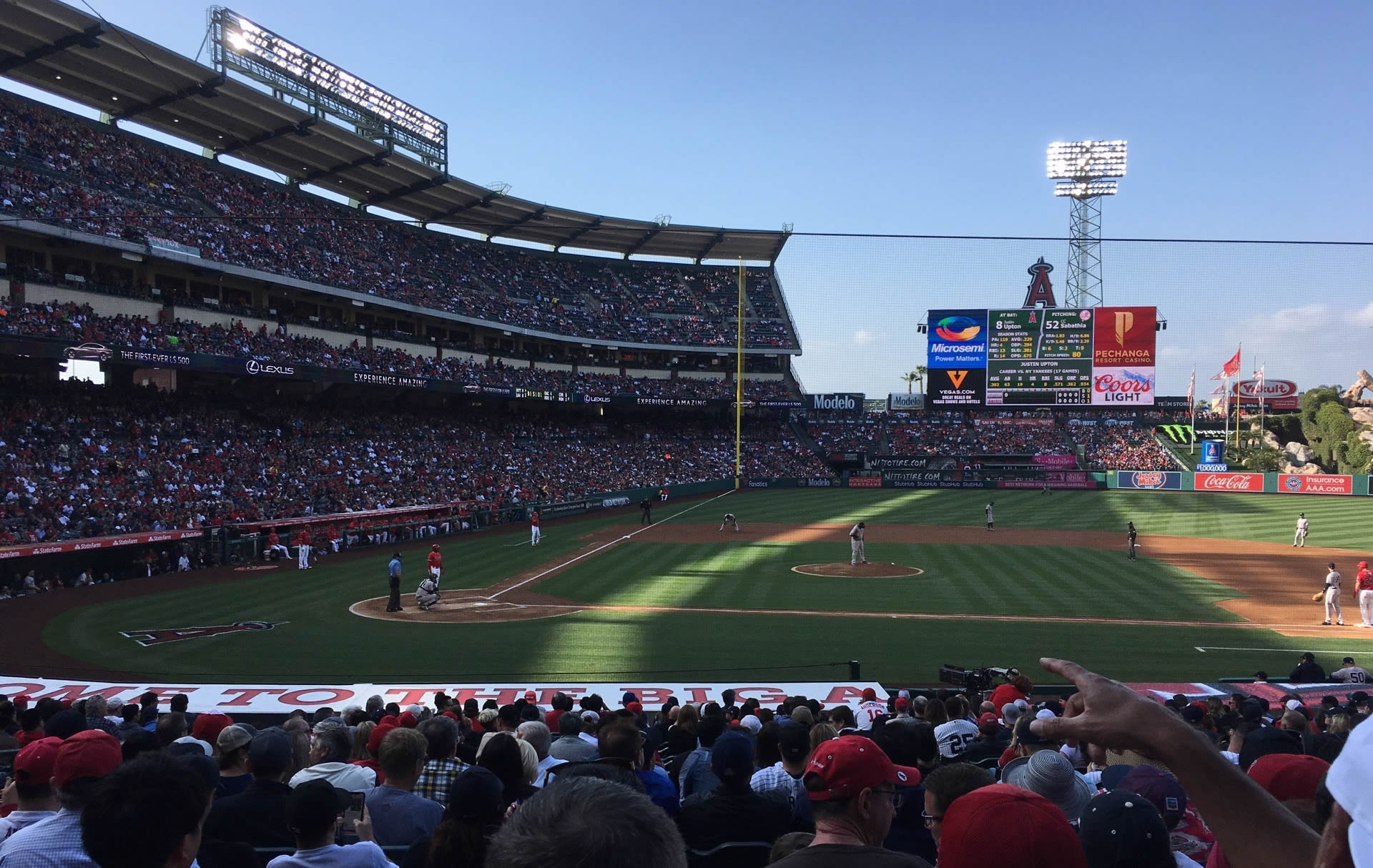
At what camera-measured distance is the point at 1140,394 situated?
5038cm

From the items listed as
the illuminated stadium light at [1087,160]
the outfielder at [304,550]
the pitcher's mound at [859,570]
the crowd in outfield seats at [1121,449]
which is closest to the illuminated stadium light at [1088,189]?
the illuminated stadium light at [1087,160]

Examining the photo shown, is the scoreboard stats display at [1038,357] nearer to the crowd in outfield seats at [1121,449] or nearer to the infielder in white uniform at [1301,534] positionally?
the infielder in white uniform at [1301,534]

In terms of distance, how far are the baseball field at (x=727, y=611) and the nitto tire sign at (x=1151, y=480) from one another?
73.9 feet

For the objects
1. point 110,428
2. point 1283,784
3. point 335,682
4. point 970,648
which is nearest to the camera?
point 1283,784

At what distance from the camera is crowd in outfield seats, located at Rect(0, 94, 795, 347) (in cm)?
3697

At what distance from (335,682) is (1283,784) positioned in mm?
15431

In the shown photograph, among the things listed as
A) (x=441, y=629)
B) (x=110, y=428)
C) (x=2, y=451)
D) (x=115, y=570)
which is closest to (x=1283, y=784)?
(x=441, y=629)

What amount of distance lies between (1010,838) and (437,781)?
4.76 metres

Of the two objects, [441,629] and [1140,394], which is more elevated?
[1140,394]

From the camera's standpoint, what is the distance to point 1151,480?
61.9 m

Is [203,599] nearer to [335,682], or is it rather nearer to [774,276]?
[335,682]

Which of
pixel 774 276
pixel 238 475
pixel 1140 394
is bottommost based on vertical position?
pixel 238 475

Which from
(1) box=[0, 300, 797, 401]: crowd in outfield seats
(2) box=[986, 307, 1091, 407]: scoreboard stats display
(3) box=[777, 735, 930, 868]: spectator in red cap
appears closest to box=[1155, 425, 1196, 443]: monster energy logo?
(2) box=[986, 307, 1091, 407]: scoreboard stats display

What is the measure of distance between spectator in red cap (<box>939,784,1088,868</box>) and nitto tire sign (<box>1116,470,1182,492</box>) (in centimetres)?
6771
